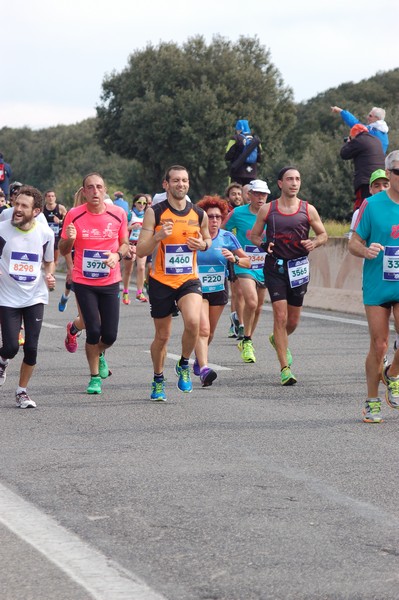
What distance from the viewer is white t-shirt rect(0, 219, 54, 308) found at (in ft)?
34.0

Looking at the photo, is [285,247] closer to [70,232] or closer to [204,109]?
[70,232]

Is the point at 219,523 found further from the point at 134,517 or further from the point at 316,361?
the point at 316,361

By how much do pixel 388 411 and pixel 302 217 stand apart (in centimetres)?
260

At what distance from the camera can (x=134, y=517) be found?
624 cm

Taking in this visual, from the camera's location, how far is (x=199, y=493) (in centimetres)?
681

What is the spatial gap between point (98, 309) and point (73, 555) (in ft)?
19.2

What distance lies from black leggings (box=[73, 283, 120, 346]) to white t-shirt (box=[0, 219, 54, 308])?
28.1 inches

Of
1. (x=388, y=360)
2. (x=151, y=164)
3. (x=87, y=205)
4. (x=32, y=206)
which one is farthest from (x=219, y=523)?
(x=151, y=164)

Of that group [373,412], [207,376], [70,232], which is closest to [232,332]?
[207,376]

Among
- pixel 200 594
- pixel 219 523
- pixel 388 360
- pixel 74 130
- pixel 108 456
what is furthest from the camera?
pixel 74 130

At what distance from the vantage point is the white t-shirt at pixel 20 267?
1038 cm

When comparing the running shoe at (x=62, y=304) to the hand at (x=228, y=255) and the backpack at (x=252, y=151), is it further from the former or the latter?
the hand at (x=228, y=255)

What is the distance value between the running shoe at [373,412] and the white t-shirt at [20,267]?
2.70 metres

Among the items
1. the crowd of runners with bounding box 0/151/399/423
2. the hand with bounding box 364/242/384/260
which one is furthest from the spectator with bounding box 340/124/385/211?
the hand with bounding box 364/242/384/260
